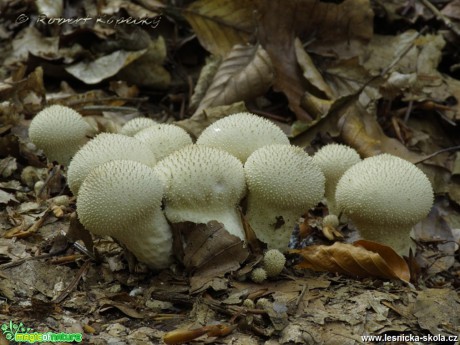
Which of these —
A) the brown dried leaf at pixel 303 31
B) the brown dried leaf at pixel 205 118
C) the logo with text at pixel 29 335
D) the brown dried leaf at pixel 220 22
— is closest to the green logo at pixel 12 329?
the logo with text at pixel 29 335

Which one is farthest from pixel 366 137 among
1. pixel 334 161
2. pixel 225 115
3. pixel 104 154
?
pixel 104 154

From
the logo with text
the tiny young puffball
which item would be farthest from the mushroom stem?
the logo with text

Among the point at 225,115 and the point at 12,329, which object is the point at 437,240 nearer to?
the point at 225,115

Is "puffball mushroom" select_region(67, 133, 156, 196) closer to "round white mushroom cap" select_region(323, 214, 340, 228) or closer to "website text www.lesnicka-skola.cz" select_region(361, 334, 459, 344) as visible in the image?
"round white mushroom cap" select_region(323, 214, 340, 228)

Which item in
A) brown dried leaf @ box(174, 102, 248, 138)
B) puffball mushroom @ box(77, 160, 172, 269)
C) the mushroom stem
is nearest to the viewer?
puffball mushroom @ box(77, 160, 172, 269)

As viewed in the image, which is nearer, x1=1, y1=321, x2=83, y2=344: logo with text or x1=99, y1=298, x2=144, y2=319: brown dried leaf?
x1=1, y1=321, x2=83, y2=344: logo with text

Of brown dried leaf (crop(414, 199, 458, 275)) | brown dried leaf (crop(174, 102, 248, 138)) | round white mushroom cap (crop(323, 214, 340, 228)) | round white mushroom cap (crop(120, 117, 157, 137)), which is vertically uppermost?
round white mushroom cap (crop(120, 117, 157, 137))

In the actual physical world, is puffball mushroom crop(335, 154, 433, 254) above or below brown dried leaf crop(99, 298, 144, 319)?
above
